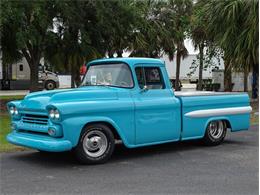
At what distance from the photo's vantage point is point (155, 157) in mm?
8242

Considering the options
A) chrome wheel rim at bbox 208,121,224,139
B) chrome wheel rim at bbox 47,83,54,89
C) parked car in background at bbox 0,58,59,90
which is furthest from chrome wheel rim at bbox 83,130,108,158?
chrome wheel rim at bbox 47,83,54,89

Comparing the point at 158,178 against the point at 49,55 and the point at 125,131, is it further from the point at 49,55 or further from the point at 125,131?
the point at 49,55

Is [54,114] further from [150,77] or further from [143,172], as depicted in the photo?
[150,77]

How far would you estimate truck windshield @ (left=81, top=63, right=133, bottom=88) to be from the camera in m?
8.24

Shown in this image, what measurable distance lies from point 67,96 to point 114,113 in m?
0.84

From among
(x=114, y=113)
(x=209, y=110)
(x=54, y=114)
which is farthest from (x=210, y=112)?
(x=54, y=114)

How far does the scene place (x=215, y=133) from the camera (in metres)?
9.62

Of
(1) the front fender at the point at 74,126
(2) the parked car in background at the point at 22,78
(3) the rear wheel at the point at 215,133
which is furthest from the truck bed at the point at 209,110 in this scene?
(2) the parked car in background at the point at 22,78

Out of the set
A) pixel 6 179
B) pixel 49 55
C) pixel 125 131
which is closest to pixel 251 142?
pixel 125 131

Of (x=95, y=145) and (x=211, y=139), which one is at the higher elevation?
(x=95, y=145)

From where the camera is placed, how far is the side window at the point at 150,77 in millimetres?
8359

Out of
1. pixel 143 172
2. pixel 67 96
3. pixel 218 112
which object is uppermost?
pixel 67 96

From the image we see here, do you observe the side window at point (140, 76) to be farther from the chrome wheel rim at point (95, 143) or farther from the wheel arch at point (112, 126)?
the chrome wheel rim at point (95, 143)

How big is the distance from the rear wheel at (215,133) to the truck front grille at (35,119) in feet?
11.5
